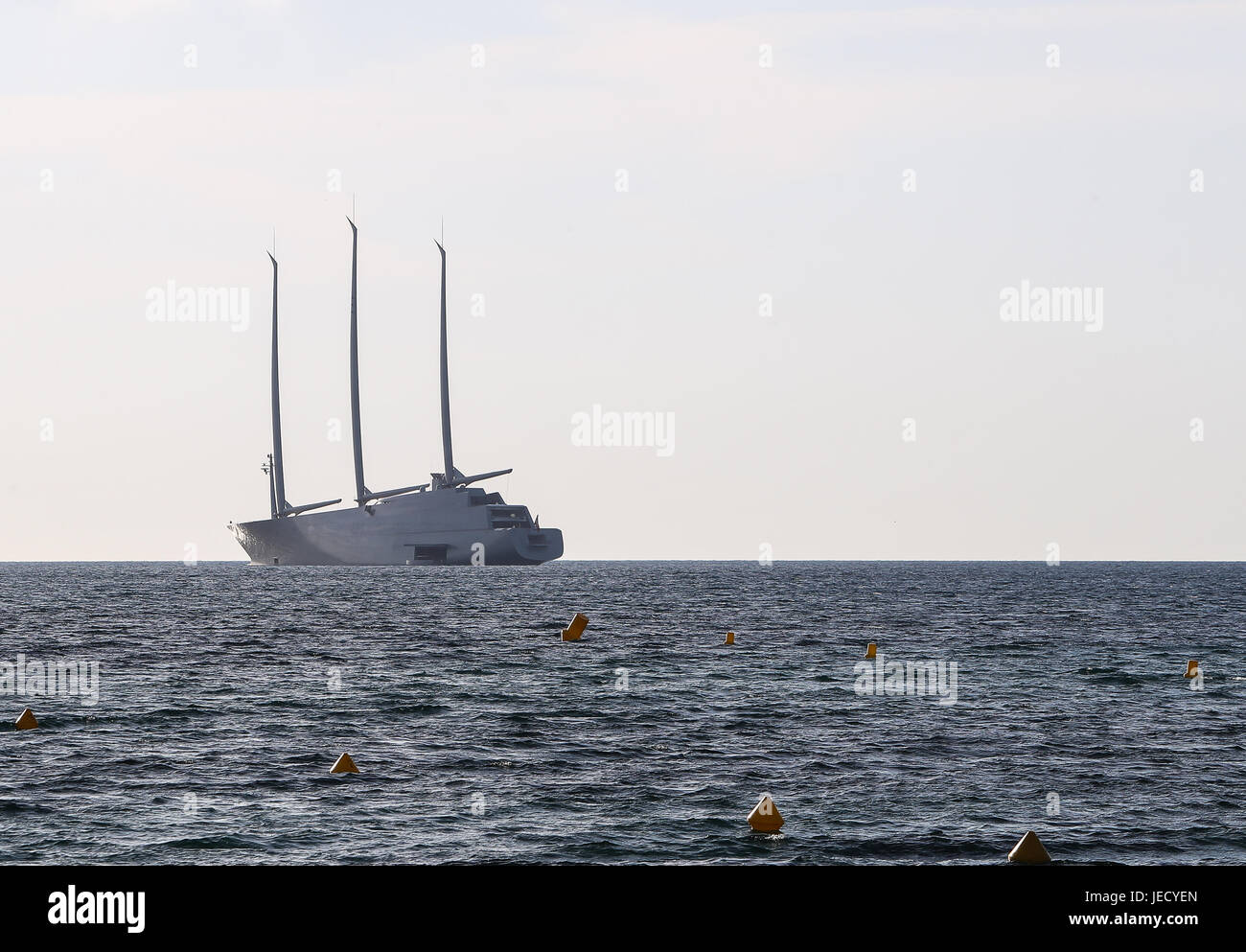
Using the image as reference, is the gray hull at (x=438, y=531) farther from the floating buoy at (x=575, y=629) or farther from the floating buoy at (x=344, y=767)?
the floating buoy at (x=344, y=767)

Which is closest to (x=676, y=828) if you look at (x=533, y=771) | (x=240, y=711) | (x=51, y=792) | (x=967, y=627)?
(x=533, y=771)

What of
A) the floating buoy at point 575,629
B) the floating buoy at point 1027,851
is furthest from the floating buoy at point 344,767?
the floating buoy at point 575,629

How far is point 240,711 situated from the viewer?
111 ft

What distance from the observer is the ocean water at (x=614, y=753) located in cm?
1908

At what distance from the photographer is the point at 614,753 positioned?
88.8 ft

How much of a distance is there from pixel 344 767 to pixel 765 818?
8.29m

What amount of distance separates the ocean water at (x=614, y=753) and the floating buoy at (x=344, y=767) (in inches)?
11.5

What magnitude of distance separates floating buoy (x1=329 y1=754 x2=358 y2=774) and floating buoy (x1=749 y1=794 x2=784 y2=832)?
7939mm

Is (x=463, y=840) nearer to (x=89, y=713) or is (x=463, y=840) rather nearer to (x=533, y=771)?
(x=533, y=771)

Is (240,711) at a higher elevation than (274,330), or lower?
lower

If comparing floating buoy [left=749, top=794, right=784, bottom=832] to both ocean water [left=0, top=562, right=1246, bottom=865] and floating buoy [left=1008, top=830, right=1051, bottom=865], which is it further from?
floating buoy [left=1008, top=830, right=1051, bottom=865]

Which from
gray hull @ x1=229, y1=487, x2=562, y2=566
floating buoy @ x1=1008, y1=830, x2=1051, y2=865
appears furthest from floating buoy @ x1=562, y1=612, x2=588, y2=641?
gray hull @ x1=229, y1=487, x2=562, y2=566

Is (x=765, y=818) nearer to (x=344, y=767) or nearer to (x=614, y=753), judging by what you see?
(x=614, y=753)

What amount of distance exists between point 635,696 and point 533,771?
13.2m
